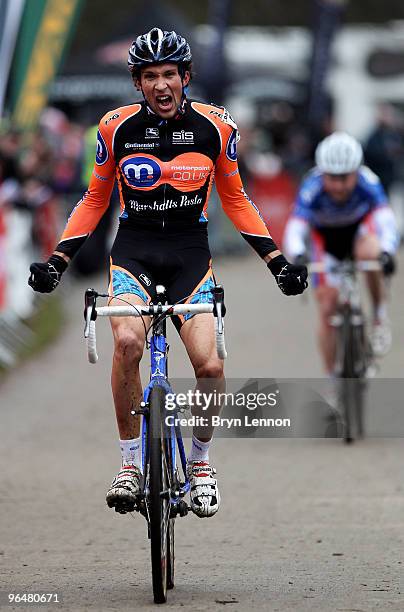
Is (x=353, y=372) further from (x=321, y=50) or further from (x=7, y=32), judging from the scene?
(x=321, y=50)

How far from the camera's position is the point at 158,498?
20.0ft

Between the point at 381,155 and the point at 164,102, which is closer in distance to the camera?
the point at 164,102

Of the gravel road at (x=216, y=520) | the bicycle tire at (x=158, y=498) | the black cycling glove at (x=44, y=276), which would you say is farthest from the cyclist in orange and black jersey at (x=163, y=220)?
the gravel road at (x=216, y=520)

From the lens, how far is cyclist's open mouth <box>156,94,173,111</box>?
261 inches

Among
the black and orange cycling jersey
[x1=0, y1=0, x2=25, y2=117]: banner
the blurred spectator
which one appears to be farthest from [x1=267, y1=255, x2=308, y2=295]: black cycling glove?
the blurred spectator

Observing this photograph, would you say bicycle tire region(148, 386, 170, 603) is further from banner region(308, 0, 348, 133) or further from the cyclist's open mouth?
banner region(308, 0, 348, 133)

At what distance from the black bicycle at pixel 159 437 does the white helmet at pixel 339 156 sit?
4497 mm

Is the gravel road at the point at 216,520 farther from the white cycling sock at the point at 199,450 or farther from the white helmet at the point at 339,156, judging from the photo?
the white helmet at the point at 339,156

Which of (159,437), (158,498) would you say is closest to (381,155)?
(159,437)

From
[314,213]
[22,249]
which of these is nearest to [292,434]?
[314,213]

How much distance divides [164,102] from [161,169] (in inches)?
11.4

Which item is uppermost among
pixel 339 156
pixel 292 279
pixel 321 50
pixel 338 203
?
pixel 321 50

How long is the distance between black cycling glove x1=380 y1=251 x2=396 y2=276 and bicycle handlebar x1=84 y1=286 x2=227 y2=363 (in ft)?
14.3

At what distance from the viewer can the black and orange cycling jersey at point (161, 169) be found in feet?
22.0
